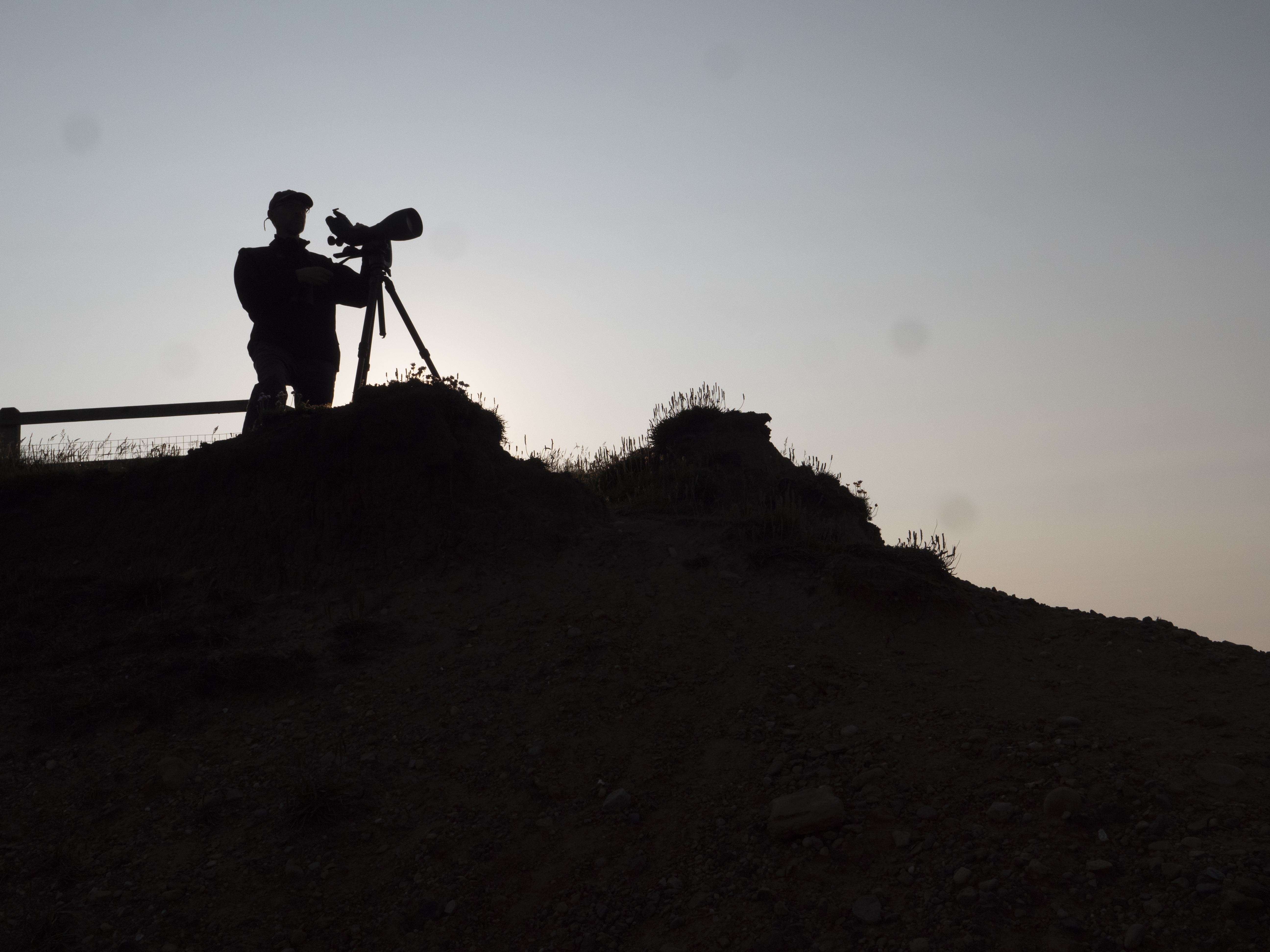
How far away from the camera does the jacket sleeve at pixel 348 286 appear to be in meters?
8.80

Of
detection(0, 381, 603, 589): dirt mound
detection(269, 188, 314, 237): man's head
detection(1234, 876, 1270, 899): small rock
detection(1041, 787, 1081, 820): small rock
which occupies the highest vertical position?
detection(269, 188, 314, 237): man's head

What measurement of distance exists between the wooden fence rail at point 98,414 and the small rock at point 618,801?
20.1 feet

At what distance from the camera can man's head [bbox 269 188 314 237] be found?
8.53 metres

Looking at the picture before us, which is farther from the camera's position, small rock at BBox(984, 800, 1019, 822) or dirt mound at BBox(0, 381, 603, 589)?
dirt mound at BBox(0, 381, 603, 589)

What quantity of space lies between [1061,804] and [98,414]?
964 cm

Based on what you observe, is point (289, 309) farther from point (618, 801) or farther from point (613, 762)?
point (618, 801)

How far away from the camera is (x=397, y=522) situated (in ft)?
25.3

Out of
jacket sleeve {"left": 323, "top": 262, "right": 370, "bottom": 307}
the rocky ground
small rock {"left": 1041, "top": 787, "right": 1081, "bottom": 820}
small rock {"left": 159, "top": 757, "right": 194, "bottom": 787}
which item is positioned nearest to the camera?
the rocky ground

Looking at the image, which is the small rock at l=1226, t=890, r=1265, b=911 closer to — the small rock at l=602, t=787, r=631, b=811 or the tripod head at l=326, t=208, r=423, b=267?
the small rock at l=602, t=787, r=631, b=811

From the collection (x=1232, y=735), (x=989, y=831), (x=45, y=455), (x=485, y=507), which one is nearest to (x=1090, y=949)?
(x=989, y=831)

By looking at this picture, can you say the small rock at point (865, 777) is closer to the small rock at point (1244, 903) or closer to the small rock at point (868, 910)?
the small rock at point (868, 910)

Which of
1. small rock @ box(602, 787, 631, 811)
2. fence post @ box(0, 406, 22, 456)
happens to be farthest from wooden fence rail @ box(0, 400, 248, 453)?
small rock @ box(602, 787, 631, 811)

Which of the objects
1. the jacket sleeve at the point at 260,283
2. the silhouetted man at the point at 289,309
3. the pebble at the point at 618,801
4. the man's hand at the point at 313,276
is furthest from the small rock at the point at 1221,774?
the jacket sleeve at the point at 260,283

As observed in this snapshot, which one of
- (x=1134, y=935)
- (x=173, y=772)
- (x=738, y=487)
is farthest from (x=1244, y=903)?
(x=738, y=487)
